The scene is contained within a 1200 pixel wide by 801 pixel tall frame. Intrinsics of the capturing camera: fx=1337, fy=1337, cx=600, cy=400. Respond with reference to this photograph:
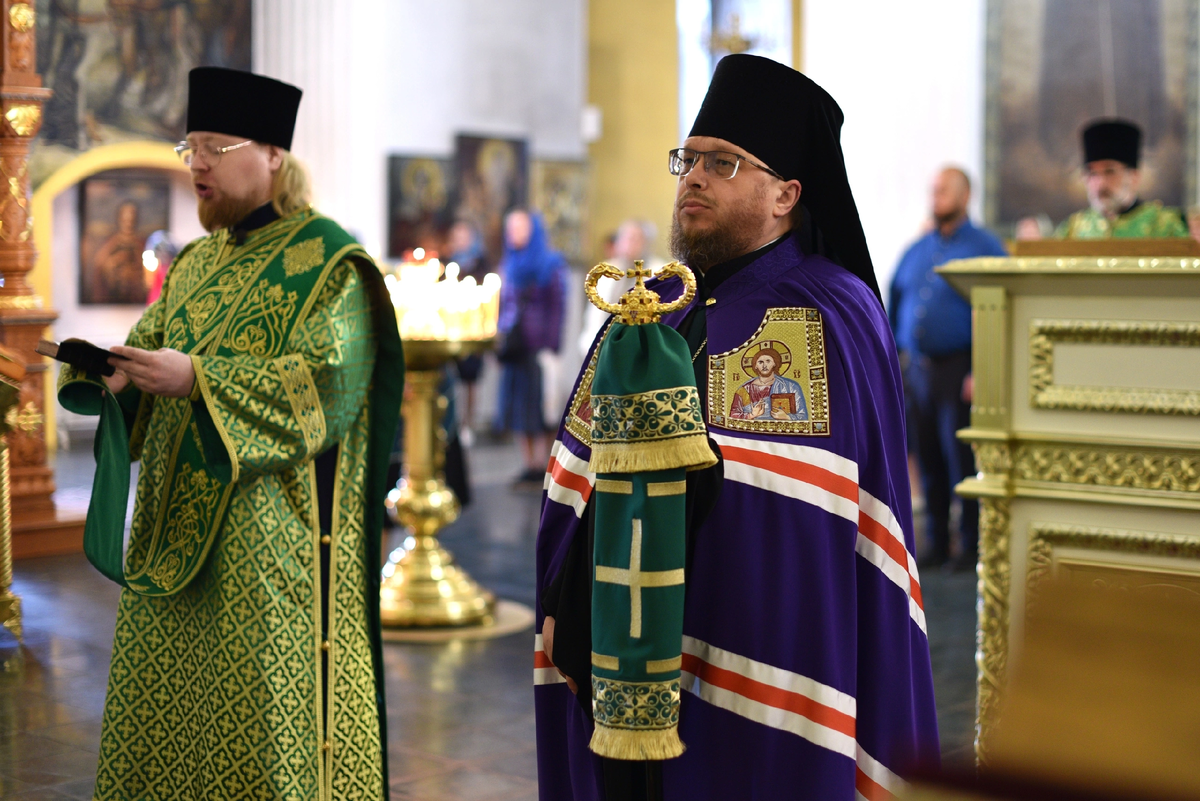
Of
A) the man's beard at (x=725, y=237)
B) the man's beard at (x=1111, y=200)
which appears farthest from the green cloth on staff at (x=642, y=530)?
the man's beard at (x=1111, y=200)

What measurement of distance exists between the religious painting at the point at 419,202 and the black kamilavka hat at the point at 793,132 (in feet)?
36.2

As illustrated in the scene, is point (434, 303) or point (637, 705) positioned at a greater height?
point (434, 303)

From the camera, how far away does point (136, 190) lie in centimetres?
1216

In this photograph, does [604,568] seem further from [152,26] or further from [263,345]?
[152,26]

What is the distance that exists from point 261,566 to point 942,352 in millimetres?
4888

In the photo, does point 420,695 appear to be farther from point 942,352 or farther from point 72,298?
point 72,298

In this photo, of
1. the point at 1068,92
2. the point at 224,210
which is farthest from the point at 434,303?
the point at 1068,92

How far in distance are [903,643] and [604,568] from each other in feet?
2.00

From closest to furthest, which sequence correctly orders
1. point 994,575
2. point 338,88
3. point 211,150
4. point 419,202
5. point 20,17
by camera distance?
point 211,150, point 994,575, point 20,17, point 338,88, point 419,202

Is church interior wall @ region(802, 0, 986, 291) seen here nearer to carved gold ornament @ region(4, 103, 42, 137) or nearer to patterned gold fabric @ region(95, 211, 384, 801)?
carved gold ornament @ region(4, 103, 42, 137)

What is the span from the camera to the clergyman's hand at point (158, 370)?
2.73 m

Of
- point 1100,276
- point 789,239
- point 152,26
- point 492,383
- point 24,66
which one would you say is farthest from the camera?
point 492,383

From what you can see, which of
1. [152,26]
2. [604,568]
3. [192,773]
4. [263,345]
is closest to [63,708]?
[192,773]

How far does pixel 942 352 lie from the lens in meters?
7.05
